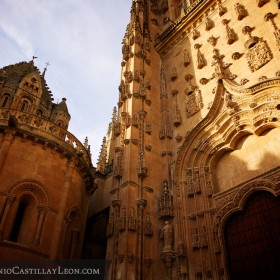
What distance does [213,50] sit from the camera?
48.7ft

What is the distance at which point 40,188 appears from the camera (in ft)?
42.5

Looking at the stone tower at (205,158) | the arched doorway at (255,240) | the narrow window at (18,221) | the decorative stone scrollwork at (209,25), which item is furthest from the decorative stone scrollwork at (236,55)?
the narrow window at (18,221)

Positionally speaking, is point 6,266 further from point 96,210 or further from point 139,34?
point 139,34

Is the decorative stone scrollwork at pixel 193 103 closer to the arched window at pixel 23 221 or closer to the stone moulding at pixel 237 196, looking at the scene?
the stone moulding at pixel 237 196

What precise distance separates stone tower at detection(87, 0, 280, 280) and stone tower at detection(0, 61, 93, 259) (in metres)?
2.45

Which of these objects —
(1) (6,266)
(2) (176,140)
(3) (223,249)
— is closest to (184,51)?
(2) (176,140)

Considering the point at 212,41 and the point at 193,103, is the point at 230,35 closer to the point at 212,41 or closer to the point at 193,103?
the point at 212,41

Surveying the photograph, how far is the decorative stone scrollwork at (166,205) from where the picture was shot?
11.7 meters

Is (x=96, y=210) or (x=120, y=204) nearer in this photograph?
(x=120, y=204)

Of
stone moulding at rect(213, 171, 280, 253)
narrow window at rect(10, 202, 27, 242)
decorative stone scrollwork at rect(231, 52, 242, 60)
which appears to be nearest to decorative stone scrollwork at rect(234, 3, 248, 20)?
decorative stone scrollwork at rect(231, 52, 242, 60)

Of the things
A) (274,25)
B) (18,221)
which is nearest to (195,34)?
(274,25)

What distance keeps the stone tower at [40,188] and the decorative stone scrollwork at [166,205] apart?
426 centimetres

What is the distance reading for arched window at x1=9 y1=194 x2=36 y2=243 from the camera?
12.1 m

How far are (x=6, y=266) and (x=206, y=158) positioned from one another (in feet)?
26.8
